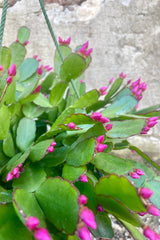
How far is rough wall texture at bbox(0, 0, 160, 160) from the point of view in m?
1.28

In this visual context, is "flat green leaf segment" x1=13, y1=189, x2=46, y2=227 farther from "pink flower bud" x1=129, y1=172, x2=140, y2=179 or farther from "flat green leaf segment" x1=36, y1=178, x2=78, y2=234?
"pink flower bud" x1=129, y1=172, x2=140, y2=179

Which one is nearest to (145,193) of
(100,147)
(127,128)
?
(100,147)

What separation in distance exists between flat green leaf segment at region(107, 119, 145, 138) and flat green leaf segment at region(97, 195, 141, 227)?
179 mm

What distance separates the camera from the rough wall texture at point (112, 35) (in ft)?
4.20

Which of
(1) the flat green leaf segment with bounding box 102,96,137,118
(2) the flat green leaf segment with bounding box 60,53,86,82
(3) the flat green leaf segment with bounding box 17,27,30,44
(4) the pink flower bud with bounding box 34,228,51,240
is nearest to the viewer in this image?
(4) the pink flower bud with bounding box 34,228,51,240

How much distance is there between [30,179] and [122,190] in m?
0.23

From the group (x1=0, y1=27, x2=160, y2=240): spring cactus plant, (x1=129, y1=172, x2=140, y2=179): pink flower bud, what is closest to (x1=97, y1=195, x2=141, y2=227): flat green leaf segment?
(x1=0, y1=27, x2=160, y2=240): spring cactus plant

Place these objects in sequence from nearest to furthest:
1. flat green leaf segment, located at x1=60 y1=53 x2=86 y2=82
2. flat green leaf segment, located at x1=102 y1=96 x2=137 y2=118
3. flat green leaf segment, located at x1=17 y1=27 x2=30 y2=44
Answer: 1. flat green leaf segment, located at x1=60 y1=53 x2=86 y2=82
2. flat green leaf segment, located at x1=102 y1=96 x2=137 y2=118
3. flat green leaf segment, located at x1=17 y1=27 x2=30 y2=44

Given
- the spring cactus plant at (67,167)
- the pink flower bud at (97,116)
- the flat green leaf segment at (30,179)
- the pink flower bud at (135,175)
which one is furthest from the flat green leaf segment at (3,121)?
the pink flower bud at (135,175)

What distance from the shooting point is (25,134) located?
0.65 metres

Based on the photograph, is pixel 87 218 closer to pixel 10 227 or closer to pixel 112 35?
pixel 10 227

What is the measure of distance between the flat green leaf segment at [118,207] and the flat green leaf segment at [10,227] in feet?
0.47

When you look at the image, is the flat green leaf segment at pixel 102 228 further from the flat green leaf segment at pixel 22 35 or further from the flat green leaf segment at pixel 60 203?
the flat green leaf segment at pixel 22 35

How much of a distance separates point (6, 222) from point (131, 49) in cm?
117
